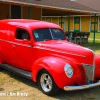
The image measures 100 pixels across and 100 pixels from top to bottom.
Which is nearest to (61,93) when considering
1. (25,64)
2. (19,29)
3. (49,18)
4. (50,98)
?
(50,98)

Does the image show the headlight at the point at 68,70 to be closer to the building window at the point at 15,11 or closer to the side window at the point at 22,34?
the side window at the point at 22,34

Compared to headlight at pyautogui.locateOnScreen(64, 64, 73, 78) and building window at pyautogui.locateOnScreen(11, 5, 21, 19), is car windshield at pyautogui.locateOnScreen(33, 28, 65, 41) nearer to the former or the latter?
headlight at pyautogui.locateOnScreen(64, 64, 73, 78)

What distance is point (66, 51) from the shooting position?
181 inches

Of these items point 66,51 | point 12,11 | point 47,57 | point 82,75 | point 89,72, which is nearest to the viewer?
point 82,75

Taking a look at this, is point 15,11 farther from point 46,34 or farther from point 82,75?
point 82,75

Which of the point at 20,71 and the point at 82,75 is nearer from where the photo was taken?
the point at 82,75

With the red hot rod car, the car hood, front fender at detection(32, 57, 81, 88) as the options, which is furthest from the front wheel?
the car hood

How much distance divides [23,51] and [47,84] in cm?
152

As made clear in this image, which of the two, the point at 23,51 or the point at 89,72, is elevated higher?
the point at 23,51

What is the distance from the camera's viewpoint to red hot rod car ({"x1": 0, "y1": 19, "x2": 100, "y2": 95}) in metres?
4.19

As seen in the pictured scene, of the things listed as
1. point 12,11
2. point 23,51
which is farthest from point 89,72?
point 12,11

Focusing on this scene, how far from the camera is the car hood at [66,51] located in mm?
4449

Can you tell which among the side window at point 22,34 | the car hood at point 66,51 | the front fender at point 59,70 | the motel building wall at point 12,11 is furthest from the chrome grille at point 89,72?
the motel building wall at point 12,11

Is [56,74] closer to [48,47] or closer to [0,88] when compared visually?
[48,47]
